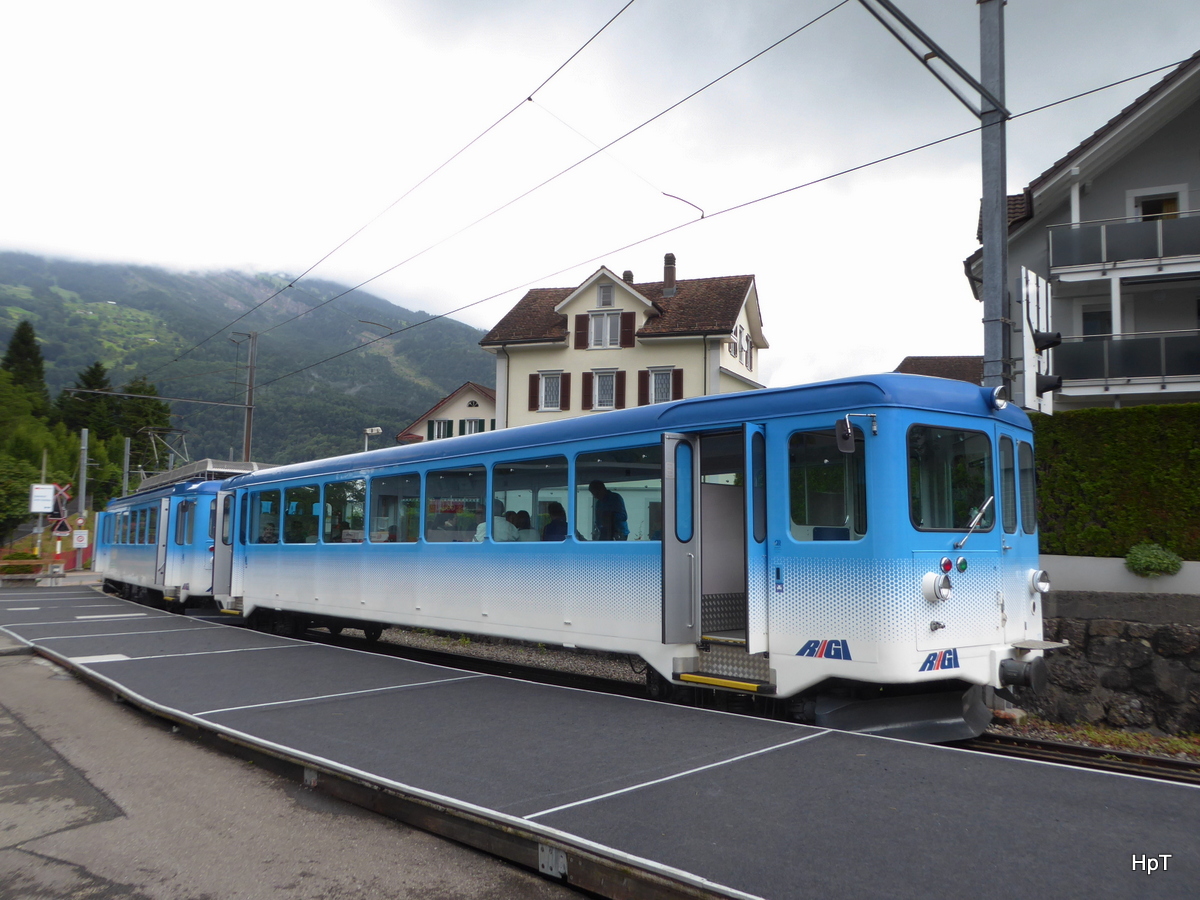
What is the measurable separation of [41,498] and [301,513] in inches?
1405

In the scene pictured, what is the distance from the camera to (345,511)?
13773 millimetres

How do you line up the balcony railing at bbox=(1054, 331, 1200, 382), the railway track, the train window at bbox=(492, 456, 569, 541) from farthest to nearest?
the balcony railing at bbox=(1054, 331, 1200, 382) < the train window at bbox=(492, 456, 569, 541) < the railway track

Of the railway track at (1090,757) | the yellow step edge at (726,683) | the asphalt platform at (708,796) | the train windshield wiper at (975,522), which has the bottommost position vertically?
the railway track at (1090,757)

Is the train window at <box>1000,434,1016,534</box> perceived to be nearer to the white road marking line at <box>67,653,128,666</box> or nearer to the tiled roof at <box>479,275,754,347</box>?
the white road marking line at <box>67,653,128,666</box>

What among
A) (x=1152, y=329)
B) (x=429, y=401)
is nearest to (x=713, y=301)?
(x=1152, y=329)

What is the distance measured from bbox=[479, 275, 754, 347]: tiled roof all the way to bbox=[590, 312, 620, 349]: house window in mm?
1217

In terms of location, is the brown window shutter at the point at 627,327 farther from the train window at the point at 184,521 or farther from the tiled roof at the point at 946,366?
the train window at the point at 184,521

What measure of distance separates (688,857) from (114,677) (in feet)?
27.7

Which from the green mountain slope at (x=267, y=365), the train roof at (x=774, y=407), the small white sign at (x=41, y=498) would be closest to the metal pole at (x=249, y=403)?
the small white sign at (x=41, y=498)

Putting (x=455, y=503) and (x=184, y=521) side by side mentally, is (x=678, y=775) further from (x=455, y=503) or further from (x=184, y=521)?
(x=184, y=521)

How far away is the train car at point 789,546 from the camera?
691 cm

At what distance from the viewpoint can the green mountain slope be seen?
88062 millimetres

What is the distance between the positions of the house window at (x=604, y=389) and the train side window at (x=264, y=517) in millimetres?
22694

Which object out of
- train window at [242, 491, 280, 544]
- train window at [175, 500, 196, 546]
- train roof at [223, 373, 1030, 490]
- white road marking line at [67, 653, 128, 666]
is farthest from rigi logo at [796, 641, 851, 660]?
train window at [175, 500, 196, 546]
